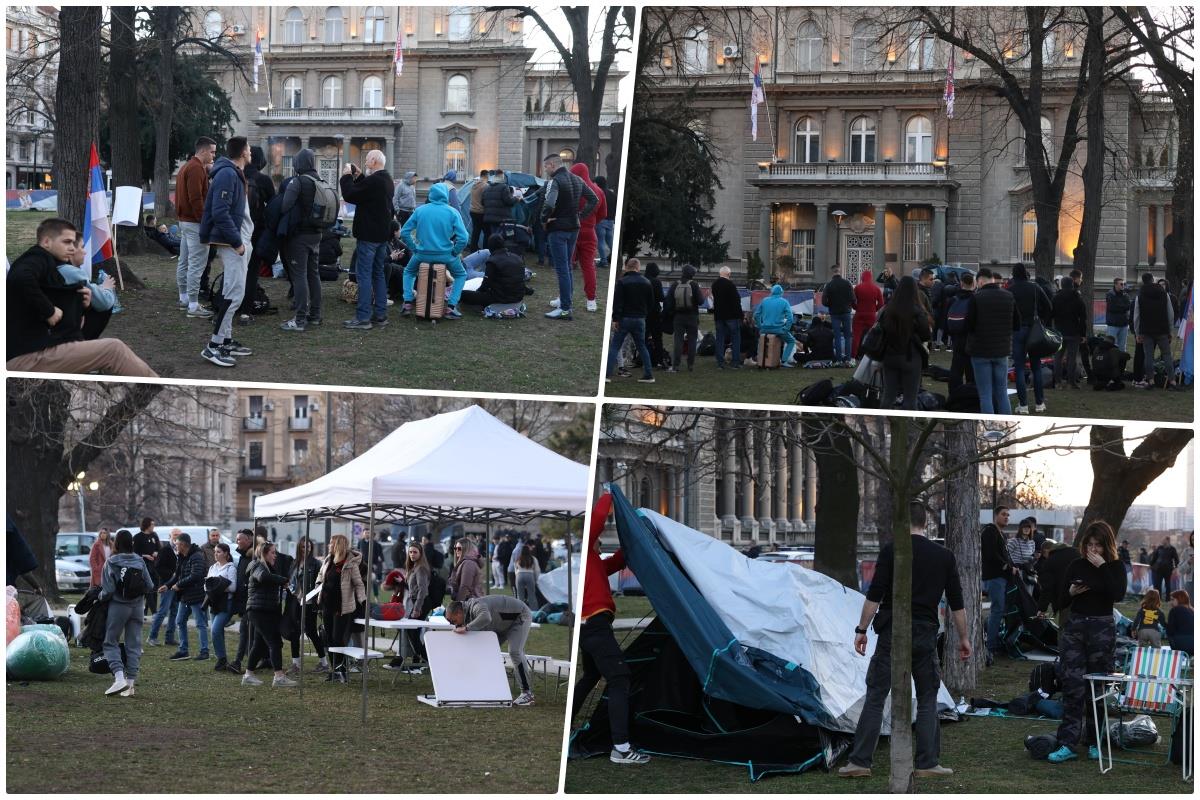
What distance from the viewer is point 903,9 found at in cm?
2256

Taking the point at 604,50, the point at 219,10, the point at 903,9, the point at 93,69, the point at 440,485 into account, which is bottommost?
the point at 440,485

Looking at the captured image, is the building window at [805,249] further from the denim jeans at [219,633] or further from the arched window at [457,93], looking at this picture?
the denim jeans at [219,633]

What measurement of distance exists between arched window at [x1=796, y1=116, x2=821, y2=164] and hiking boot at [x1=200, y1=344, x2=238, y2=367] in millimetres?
42977

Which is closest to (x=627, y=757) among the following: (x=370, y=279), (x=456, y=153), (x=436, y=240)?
(x=370, y=279)

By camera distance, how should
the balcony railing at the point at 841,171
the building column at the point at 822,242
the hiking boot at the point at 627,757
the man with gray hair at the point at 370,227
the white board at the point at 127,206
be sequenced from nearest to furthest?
the hiking boot at the point at 627,757, the man with gray hair at the point at 370,227, the white board at the point at 127,206, the balcony railing at the point at 841,171, the building column at the point at 822,242

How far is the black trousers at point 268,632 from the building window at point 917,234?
139ft

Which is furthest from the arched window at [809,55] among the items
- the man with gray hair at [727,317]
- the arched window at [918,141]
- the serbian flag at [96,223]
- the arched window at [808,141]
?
the serbian flag at [96,223]

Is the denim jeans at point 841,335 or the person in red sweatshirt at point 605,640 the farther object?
the denim jeans at point 841,335

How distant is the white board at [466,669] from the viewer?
1065 cm

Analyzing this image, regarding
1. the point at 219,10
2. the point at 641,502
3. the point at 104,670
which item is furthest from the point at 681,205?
the point at 104,670

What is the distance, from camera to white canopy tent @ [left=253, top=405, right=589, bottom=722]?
9781mm

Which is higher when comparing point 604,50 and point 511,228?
point 604,50

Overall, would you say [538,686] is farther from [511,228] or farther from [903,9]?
[903,9]

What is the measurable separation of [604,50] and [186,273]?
7815mm
